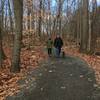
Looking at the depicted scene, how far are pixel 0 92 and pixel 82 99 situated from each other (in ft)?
11.2

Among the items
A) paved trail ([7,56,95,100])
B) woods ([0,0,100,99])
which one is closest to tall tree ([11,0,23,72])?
paved trail ([7,56,95,100])

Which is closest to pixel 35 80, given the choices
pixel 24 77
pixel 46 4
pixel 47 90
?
pixel 24 77

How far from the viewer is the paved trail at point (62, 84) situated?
10984 mm

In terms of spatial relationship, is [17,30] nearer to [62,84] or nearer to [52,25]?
[62,84]

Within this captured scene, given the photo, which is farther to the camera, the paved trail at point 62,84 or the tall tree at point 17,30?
the tall tree at point 17,30

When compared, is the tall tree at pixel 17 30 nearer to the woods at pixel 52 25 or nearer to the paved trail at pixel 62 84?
the paved trail at pixel 62 84

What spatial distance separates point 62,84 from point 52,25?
164ft

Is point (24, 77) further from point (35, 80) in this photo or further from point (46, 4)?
point (46, 4)

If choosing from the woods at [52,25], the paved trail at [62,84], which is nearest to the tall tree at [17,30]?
the paved trail at [62,84]

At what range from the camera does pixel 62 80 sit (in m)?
14.0

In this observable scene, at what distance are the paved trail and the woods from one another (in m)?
10.5

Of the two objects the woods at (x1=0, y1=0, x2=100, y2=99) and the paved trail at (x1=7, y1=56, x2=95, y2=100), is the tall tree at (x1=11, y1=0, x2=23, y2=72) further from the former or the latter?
the woods at (x1=0, y1=0, x2=100, y2=99)

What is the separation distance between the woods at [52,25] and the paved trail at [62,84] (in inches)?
415

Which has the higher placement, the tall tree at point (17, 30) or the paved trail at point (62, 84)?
the tall tree at point (17, 30)
